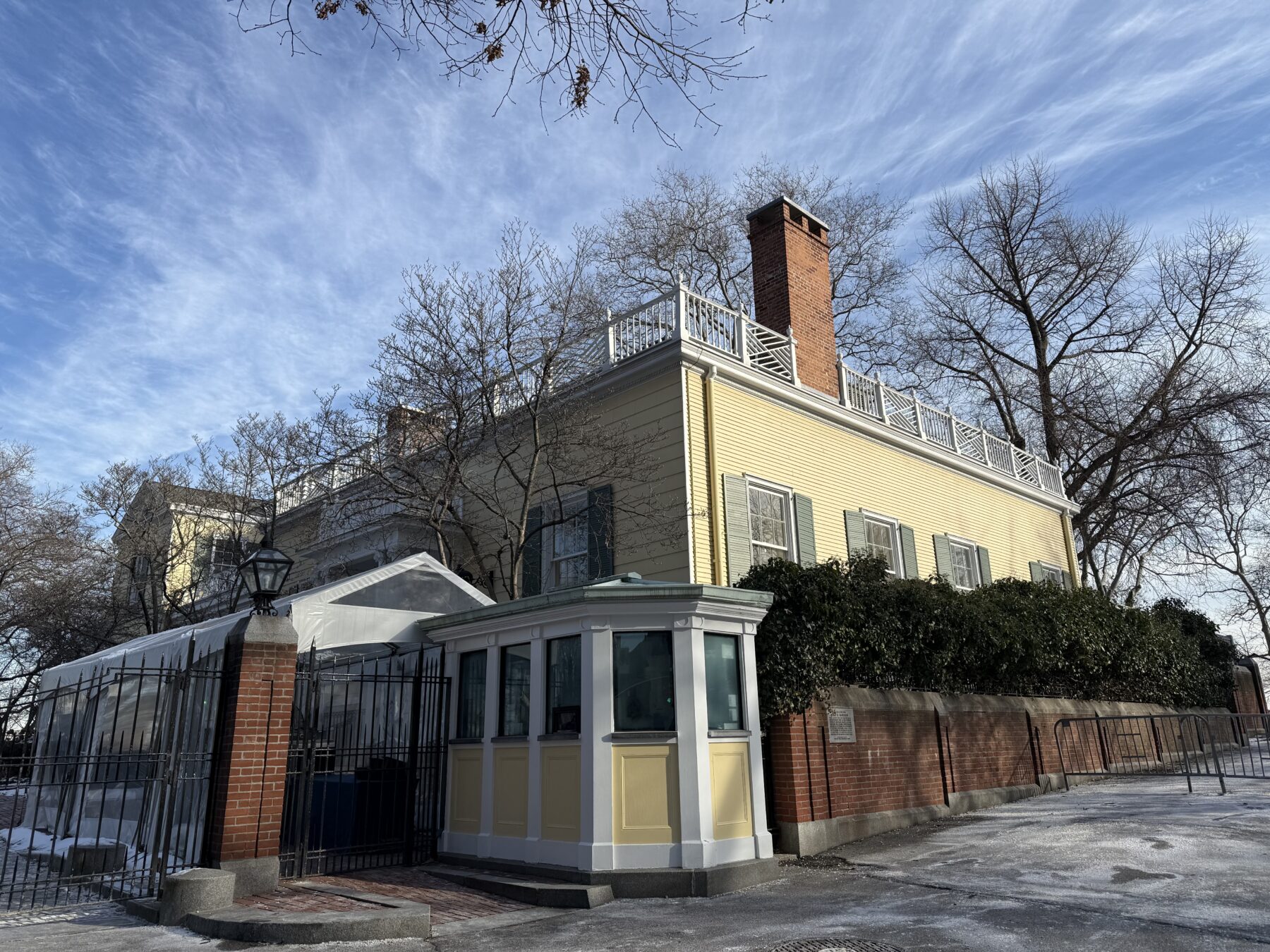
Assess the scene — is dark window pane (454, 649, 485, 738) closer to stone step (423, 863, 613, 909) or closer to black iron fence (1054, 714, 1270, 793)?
stone step (423, 863, 613, 909)

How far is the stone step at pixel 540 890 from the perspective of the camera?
24.2ft

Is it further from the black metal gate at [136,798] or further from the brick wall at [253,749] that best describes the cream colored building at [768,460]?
the brick wall at [253,749]

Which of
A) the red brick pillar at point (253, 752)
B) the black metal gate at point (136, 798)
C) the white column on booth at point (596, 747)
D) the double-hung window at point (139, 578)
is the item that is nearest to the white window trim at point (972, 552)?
the white column on booth at point (596, 747)

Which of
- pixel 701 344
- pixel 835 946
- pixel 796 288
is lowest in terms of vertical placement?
pixel 835 946

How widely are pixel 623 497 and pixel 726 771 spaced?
5809 millimetres

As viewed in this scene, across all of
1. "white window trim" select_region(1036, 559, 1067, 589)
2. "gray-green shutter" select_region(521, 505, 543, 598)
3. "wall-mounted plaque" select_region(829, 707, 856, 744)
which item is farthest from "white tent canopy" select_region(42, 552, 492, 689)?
"white window trim" select_region(1036, 559, 1067, 589)

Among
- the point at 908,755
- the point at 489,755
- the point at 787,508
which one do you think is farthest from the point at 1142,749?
the point at 489,755

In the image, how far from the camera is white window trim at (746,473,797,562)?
1371 centimetres

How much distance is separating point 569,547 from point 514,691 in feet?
17.3

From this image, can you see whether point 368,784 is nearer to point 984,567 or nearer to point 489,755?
point 489,755

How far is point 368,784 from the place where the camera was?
9.48m

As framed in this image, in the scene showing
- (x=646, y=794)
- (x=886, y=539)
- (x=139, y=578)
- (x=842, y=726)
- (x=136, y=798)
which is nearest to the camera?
(x=646, y=794)

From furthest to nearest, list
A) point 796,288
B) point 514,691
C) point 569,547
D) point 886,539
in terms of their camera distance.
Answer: point 886,539, point 796,288, point 569,547, point 514,691

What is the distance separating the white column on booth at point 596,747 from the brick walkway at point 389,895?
0.79 m
